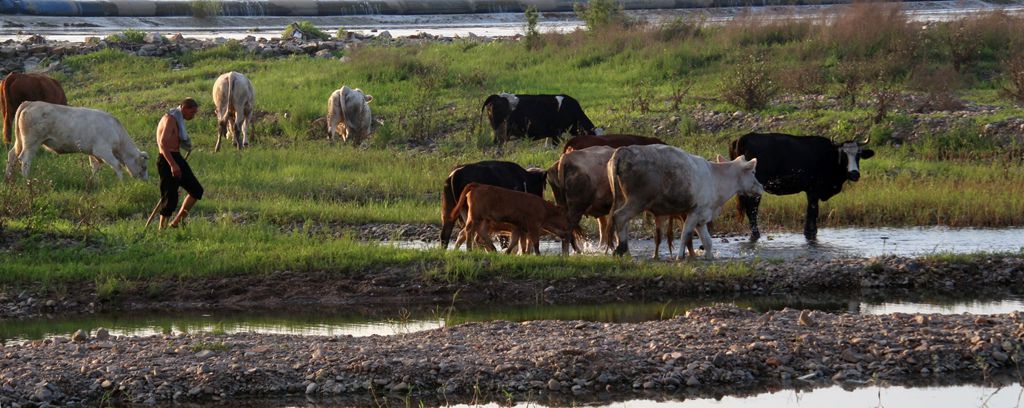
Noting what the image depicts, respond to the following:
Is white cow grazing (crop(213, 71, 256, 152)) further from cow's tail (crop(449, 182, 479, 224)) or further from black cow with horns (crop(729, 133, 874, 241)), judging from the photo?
black cow with horns (crop(729, 133, 874, 241))

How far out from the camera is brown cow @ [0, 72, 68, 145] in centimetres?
2270

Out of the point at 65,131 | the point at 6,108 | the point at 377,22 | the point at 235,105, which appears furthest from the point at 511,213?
the point at 377,22

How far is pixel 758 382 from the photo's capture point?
36.0 ft

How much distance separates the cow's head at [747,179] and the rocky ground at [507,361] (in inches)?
174

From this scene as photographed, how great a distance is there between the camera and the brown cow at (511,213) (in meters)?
15.2

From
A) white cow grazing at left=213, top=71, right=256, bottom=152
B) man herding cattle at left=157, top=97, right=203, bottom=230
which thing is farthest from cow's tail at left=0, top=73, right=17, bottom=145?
man herding cattle at left=157, top=97, right=203, bottom=230

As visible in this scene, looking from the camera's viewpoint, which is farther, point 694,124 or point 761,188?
point 694,124

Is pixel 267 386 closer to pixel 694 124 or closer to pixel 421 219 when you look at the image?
pixel 421 219

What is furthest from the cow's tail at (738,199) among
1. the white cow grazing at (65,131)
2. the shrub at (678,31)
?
the shrub at (678,31)

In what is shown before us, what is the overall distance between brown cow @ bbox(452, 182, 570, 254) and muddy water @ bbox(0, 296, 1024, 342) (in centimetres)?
150

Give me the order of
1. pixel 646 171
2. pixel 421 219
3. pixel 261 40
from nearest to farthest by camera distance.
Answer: pixel 646 171, pixel 421 219, pixel 261 40

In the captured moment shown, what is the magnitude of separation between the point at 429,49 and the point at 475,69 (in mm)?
4917

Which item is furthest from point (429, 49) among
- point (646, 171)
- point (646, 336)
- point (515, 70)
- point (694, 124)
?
point (646, 336)

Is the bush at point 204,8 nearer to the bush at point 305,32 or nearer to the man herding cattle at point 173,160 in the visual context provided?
the bush at point 305,32
